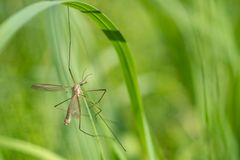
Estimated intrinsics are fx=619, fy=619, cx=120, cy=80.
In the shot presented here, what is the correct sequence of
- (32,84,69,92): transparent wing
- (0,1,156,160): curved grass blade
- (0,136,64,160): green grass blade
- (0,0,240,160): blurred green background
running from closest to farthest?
(0,1,156,160): curved grass blade, (32,84,69,92): transparent wing, (0,136,64,160): green grass blade, (0,0,240,160): blurred green background

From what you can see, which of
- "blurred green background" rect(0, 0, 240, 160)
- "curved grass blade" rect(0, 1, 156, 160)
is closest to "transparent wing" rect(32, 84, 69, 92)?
"blurred green background" rect(0, 0, 240, 160)

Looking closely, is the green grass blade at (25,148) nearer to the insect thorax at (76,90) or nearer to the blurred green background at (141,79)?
the blurred green background at (141,79)

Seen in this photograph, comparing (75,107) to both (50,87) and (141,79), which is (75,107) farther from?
(141,79)

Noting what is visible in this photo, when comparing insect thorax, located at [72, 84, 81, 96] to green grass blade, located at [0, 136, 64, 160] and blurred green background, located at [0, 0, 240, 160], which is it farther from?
green grass blade, located at [0, 136, 64, 160]

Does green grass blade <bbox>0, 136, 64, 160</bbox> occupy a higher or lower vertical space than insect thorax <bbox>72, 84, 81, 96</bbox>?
lower

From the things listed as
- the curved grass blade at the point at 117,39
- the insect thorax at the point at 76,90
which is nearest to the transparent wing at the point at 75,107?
the insect thorax at the point at 76,90
